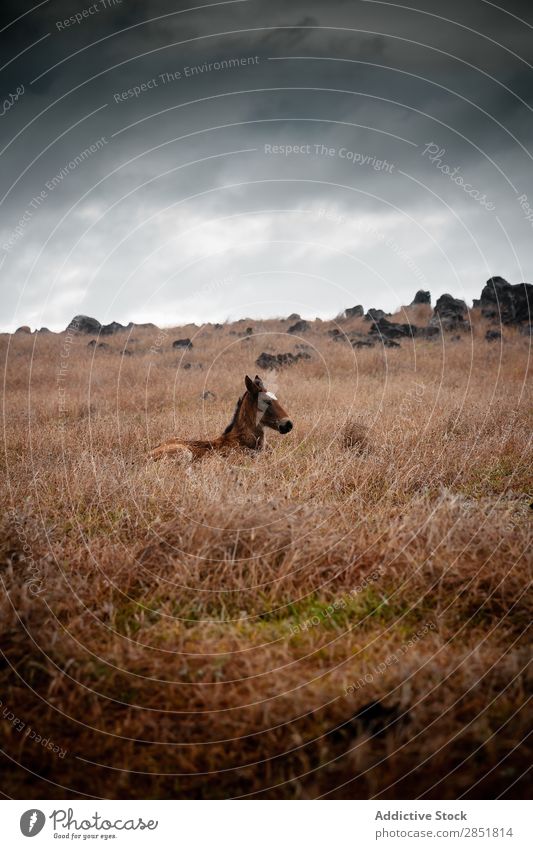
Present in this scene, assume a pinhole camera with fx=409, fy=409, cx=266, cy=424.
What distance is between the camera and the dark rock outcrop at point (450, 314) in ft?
92.2

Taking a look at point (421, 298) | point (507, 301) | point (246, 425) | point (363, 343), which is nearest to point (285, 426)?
point (246, 425)

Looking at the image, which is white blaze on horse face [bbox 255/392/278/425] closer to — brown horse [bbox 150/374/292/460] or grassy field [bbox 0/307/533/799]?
brown horse [bbox 150/374/292/460]

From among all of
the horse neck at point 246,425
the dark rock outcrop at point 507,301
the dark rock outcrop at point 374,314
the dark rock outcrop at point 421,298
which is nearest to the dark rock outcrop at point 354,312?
the dark rock outcrop at point 374,314

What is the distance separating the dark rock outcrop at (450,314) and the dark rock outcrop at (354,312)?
229 inches

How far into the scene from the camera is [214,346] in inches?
969

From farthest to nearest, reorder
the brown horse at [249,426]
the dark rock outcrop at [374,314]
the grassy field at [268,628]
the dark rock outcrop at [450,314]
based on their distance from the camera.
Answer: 1. the dark rock outcrop at [374,314]
2. the dark rock outcrop at [450,314]
3. the brown horse at [249,426]
4. the grassy field at [268,628]

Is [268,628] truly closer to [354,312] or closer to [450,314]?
[450,314]

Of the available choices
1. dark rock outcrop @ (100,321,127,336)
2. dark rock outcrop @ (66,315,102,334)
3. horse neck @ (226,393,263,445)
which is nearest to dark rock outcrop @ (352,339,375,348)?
horse neck @ (226,393,263,445)

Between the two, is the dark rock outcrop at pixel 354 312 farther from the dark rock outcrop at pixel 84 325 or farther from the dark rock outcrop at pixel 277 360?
the dark rock outcrop at pixel 84 325

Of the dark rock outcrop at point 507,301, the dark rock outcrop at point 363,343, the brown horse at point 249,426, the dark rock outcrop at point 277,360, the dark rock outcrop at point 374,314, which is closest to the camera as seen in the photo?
the brown horse at point 249,426

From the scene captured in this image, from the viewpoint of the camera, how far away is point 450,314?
30.0 meters

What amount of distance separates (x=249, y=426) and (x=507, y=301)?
98.3 feet
